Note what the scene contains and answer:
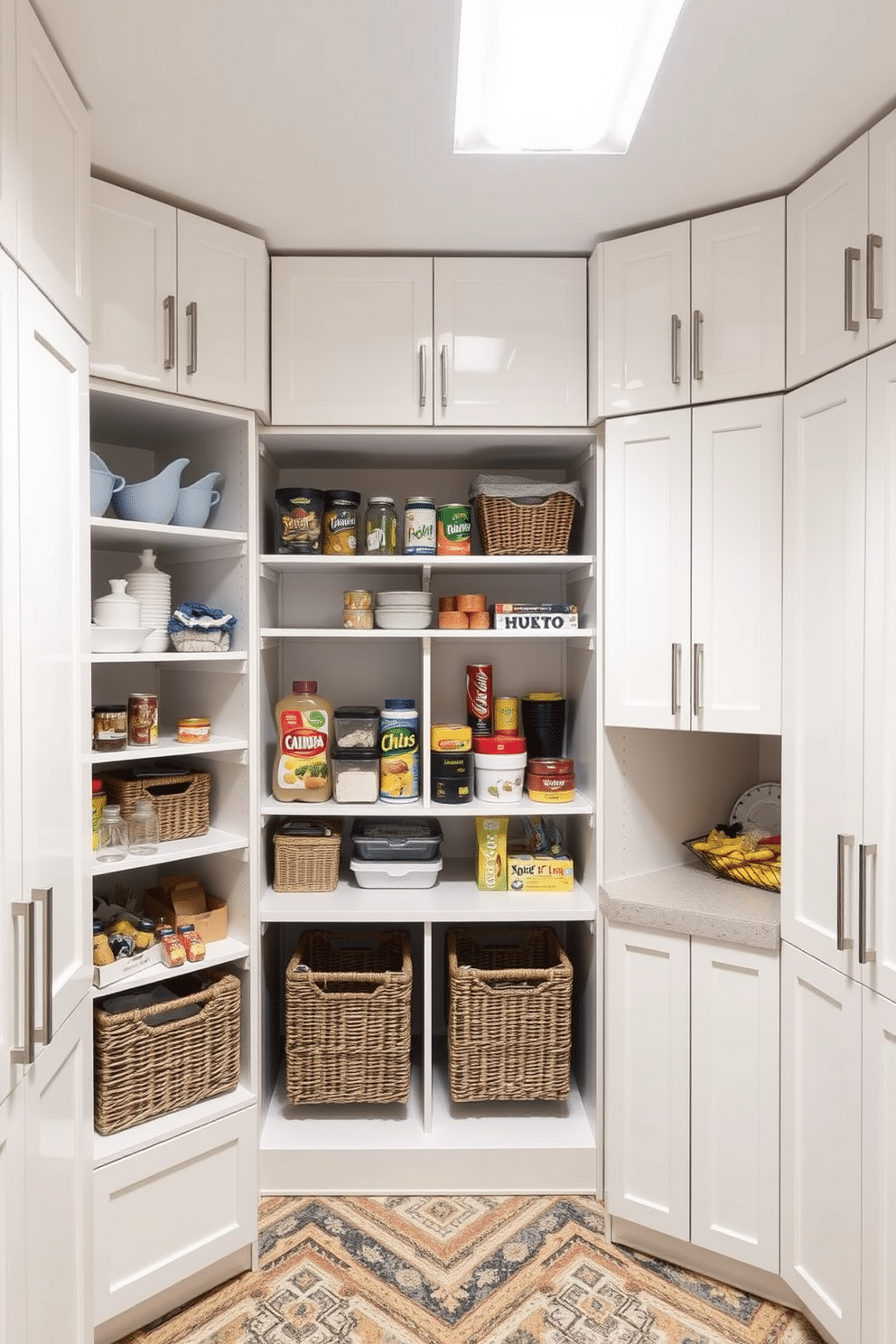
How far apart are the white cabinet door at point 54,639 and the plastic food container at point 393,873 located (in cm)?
92

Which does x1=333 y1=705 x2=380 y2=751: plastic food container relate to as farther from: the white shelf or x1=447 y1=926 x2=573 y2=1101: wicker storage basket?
x1=447 y1=926 x2=573 y2=1101: wicker storage basket

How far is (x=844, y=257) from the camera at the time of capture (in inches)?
65.1

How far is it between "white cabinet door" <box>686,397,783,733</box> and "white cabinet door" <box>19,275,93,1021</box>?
1386 mm

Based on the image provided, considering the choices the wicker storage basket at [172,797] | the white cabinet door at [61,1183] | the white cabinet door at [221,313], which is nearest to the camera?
the white cabinet door at [61,1183]

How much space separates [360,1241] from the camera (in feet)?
6.75

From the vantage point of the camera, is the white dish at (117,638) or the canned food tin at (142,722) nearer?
the white dish at (117,638)

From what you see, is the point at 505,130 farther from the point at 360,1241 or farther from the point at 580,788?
the point at 360,1241

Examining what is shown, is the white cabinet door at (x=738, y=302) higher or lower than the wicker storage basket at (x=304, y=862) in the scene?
higher

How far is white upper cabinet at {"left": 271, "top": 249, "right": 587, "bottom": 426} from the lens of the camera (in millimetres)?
2119

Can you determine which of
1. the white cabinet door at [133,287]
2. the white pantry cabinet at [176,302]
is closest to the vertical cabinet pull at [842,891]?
the white pantry cabinet at [176,302]

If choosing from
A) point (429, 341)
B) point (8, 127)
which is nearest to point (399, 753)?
point (429, 341)

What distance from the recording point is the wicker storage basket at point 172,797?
6.64 feet

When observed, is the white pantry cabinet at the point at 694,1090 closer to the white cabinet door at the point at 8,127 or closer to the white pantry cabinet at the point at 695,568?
the white pantry cabinet at the point at 695,568

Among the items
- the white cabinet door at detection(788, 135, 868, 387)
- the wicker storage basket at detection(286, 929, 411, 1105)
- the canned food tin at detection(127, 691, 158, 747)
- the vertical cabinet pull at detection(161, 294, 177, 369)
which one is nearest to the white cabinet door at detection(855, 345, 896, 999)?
the white cabinet door at detection(788, 135, 868, 387)
